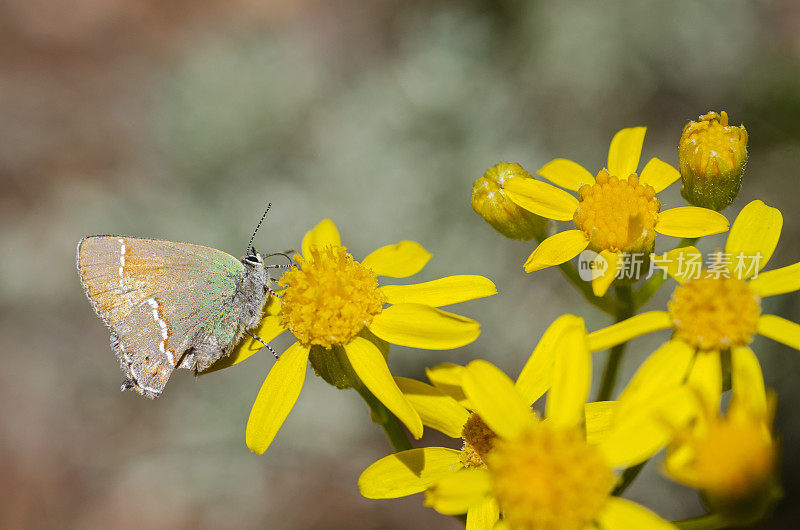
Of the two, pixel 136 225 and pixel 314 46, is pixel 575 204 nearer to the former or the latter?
pixel 136 225

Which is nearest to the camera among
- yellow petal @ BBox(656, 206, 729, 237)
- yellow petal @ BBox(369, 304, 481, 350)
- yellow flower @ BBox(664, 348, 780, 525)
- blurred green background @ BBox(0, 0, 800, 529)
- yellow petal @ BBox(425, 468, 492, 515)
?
yellow flower @ BBox(664, 348, 780, 525)

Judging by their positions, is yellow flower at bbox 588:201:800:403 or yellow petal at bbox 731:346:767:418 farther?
yellow flower at bbox 588:201:800:403

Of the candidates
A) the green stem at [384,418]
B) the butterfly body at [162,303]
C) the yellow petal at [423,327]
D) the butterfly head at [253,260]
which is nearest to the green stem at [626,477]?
the yellow petal at [423,327]

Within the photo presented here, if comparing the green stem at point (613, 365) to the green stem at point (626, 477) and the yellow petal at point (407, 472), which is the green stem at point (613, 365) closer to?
the green stem at point (626, 477)

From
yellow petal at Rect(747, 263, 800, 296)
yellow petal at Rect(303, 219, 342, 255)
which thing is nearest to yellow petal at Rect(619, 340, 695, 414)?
yellow petal at Rect(747, 263, 800, 296)

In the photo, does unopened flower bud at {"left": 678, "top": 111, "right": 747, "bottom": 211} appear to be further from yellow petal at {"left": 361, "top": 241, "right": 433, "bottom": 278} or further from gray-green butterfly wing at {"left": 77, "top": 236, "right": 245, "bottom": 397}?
gray-green butterfly wing at {"left": 77, "top": 236, "right": 245, "bottom": 397}

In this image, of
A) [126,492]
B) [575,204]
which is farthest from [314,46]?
[575,204]
